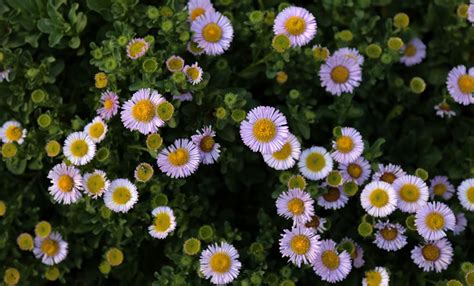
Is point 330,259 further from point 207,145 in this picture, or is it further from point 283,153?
point 207,145

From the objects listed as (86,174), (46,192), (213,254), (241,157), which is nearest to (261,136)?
(241,157)

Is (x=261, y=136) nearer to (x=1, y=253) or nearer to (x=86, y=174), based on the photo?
(x=86, y=174)

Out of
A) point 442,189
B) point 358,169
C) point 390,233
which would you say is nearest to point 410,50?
point 442,189

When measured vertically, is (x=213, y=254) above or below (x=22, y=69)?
below

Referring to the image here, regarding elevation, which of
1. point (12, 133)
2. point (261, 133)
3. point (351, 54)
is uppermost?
point (351, 54)

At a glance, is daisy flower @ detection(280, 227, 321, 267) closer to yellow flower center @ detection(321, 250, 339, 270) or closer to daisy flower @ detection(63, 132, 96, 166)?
yellow flower center @ detection(321, 250, 339, 270)

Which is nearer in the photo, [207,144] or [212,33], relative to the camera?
[207,144]
